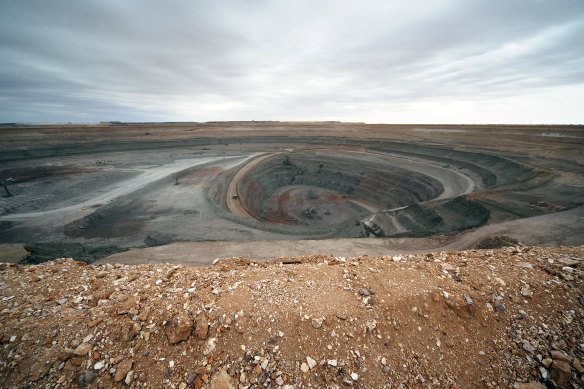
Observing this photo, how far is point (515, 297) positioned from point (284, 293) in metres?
4.73

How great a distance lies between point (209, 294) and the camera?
15.3 feet

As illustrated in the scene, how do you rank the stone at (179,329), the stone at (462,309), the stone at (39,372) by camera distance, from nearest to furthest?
1. the stone at (39,372)
2. the stone at (179,329)
3. the stone at (462,309)

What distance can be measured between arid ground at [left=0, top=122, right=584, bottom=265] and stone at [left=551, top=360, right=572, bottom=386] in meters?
8.23

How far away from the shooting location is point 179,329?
Result: 12.4 ft

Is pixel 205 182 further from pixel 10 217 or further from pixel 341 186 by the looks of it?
pixel 341 186

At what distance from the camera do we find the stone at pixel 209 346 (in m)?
3.62

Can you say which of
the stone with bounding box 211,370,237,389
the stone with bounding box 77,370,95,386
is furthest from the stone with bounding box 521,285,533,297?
the stone with bounding box 77,370,95,386

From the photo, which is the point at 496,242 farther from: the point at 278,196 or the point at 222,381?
the point at 278,196

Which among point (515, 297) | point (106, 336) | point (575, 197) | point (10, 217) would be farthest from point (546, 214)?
point (10, 217)

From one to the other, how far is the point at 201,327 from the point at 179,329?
37 cm

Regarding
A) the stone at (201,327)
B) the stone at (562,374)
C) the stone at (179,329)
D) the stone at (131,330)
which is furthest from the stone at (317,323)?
the stone at (562,374)

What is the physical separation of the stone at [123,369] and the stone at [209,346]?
3.87 ft

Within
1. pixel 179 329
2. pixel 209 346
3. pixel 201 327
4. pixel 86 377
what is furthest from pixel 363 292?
pixel 86 377

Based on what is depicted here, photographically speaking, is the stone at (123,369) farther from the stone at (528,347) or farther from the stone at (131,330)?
the stone at (528,347)
